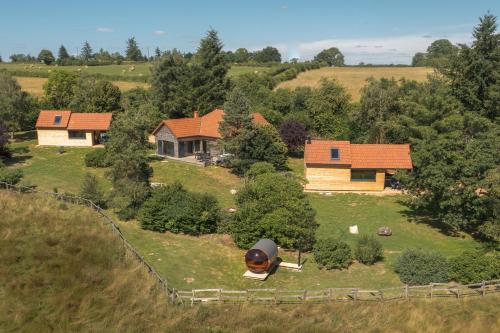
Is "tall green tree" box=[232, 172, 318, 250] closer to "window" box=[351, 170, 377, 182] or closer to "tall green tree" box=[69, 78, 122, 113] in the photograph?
"window" box=[351, 170, 377, 182]

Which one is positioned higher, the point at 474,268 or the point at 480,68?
the point at 480,68

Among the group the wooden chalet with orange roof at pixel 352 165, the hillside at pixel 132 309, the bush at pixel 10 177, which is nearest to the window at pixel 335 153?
the wooden chalet with orange roof at pixel 352 165

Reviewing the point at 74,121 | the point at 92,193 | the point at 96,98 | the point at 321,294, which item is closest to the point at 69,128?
the point at 74,121

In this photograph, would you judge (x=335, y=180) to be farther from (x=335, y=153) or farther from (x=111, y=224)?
(x=111, y=224)

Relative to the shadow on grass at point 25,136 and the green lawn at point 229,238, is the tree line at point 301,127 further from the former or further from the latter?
the shadow on grass at point 25,136

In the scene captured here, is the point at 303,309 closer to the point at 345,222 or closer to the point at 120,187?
the point at 345,222

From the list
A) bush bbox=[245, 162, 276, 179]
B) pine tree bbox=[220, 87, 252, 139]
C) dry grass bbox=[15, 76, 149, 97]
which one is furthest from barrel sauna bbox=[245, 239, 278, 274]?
dry grass bbox=[15, 76, 149, 97]

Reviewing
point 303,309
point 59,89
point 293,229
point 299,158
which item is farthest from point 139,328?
point 59,89
